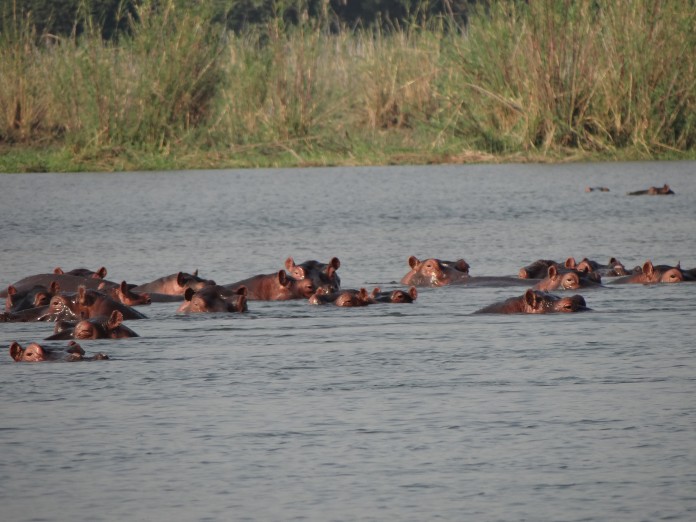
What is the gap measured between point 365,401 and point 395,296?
2931mm

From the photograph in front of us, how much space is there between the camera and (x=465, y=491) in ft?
15.6

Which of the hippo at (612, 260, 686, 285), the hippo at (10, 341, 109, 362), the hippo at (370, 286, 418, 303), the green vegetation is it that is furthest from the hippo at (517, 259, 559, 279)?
the green vegetation

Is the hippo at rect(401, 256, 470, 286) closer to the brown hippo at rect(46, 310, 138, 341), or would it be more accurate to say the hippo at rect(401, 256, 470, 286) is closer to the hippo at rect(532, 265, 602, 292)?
the hippo at rect(532, 265, 602, 292)

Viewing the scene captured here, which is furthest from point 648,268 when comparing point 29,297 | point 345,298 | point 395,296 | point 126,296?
point 29,297

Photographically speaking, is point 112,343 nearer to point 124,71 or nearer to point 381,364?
point 381,364

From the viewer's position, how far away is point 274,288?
9406 mm

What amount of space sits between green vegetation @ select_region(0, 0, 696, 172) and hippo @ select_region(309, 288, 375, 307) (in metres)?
11.2

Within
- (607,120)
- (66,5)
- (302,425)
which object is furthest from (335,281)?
(66,5)

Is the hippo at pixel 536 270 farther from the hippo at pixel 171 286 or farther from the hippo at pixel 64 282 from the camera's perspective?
the hippo at pixel 64 282

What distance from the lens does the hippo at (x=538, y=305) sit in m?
8.53

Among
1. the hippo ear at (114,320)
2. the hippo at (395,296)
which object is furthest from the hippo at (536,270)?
the hippo ear at (114,320)

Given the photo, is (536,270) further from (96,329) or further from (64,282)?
(96,329)

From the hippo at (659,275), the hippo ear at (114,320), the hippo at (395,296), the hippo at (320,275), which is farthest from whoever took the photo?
the hippo at (659,275)

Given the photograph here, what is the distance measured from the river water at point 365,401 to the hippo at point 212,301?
95mm
